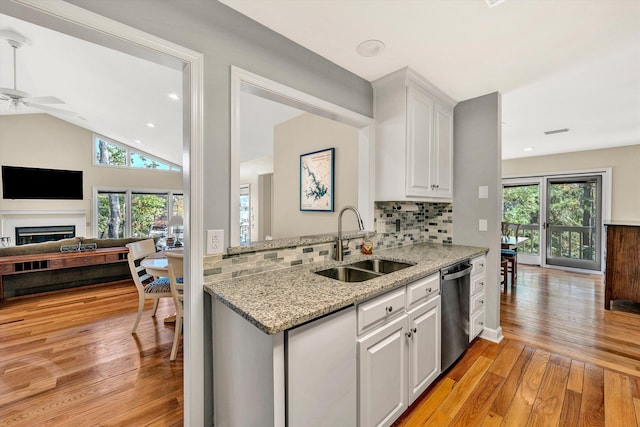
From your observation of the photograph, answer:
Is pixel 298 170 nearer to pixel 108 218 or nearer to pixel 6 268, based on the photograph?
pixel 6 268

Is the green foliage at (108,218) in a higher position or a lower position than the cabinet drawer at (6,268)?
higher

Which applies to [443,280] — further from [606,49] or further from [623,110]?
[623,110]

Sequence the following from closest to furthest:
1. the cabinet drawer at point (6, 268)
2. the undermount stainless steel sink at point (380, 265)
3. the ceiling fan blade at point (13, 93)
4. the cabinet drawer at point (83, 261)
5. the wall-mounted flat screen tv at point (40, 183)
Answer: the undermount stainless steel sink at point (380, 265)
the ceiling fan blade at point (13, 93)
the cabinet drawer at point (6, 268)
the cabinet drawer at point (83, 261)
the wall-mounted flat screen tv at point (40, 183)

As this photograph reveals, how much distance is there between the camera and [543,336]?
262 centimetres

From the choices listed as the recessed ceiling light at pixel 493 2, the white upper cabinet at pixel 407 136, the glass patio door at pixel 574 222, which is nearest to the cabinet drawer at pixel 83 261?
the white upper cabinet at pixel 407 136

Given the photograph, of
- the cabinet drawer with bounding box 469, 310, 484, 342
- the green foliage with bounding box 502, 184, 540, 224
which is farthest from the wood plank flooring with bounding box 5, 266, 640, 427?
the green foliage with bounding box 502, 184, 540, 224

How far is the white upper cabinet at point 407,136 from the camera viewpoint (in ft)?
7.24

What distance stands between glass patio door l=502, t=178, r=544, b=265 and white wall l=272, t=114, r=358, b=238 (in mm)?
4963

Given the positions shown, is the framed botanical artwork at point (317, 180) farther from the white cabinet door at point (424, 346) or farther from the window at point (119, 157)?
the window at point (119, 157)

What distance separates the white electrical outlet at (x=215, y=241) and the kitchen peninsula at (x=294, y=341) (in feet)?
0.59

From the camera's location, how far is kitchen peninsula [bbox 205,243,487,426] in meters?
1.01

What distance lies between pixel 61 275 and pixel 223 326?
4.43m

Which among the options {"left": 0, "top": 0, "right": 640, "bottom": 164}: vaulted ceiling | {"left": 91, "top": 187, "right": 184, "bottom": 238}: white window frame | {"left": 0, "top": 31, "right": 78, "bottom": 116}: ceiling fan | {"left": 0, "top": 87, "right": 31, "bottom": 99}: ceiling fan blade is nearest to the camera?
{"left": 0, "top": 0, "right": 640, "bottom": 164}: vaulted ceiling

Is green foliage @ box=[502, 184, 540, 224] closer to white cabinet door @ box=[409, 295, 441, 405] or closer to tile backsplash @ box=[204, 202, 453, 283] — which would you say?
tile backsplash @ box=[204, 202, 453, 283]
